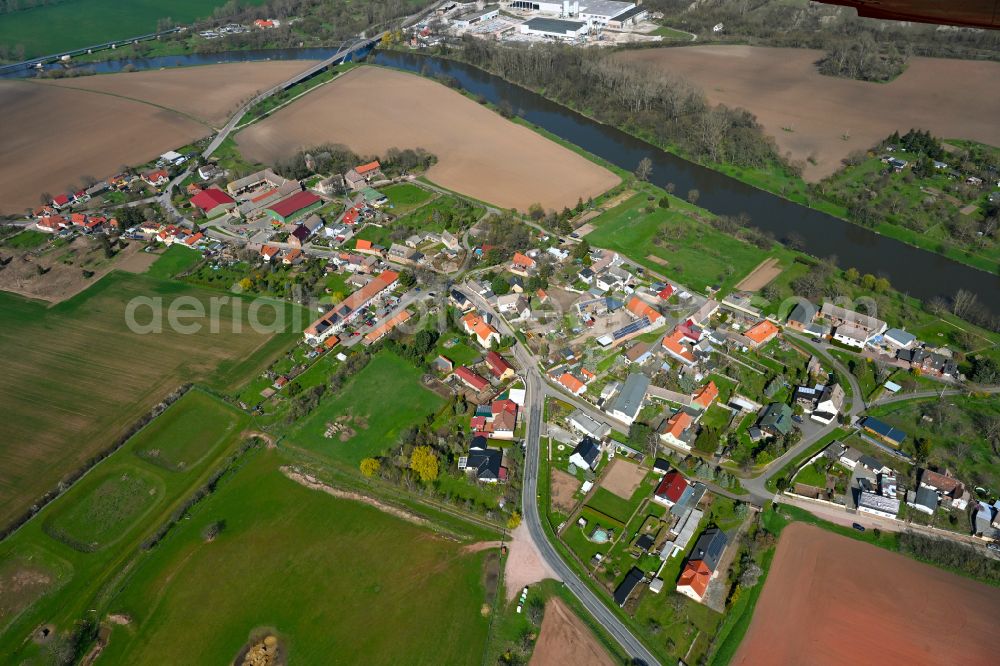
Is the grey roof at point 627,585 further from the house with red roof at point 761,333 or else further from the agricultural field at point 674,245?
the agricultural field at point 674,245

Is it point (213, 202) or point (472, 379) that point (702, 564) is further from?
point (213, 202)

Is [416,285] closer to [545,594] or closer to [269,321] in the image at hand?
[269,321]

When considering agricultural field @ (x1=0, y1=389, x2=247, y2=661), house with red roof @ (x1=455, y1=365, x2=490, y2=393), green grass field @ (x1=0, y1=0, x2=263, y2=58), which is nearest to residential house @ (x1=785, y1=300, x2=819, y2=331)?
house with red roof @ (x1=455, y1=365, x2=490, y2=393)

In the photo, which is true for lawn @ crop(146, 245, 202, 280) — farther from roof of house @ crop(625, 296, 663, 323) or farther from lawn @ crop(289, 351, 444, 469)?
roof of house @ crop(625, 296, 663, 323)

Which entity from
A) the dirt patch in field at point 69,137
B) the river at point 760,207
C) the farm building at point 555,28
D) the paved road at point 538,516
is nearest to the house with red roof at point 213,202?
the dirt patch in field at point 69,137

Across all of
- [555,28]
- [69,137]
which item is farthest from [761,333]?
[69,137]
